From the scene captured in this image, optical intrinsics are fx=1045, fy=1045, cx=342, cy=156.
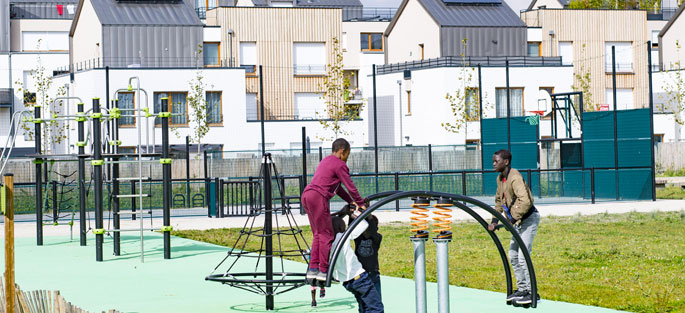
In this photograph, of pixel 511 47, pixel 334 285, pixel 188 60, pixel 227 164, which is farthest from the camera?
pixel 511 47

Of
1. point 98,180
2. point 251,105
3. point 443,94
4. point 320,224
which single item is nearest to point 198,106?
point 251,105

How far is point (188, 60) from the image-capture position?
5325cm

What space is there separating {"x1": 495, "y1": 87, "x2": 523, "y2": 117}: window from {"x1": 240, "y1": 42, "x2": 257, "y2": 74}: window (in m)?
14.0

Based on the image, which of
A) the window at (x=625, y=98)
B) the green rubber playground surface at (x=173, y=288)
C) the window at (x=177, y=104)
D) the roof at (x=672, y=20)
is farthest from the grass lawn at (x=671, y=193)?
the roof at (x=672, y=20)

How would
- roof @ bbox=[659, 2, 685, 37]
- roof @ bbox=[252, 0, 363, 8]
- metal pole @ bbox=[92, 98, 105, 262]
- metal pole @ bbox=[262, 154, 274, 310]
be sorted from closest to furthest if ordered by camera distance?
metal pole @ bbox=[262, 154, 274, 310]
metal pole @ bbox=[92, 98, 105, 262]
roof @ bbox=[659, 2, 685, 37]
roof @ bbox=[252, 0, 363, 8]

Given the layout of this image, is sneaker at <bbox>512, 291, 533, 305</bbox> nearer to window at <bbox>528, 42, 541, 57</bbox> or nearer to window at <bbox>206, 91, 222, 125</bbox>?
window at <bbox>206, 91, 222, 125</bbox>

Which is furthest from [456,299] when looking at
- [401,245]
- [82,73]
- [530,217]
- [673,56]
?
[673,56]

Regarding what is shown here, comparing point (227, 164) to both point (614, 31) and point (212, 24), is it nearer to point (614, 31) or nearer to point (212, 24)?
point (212, 24)

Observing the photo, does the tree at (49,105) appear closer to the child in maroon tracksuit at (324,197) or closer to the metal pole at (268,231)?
the metal pole at (268,231)

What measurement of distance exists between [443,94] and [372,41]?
19.7 meters

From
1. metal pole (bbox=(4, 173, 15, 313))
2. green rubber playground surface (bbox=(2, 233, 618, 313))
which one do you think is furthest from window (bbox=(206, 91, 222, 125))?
metal pole (bbox=(4, 173, 15, 313))

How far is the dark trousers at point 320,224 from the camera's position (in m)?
9.40

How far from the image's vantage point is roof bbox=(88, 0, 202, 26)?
52344 mm

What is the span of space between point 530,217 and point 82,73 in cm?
4005
